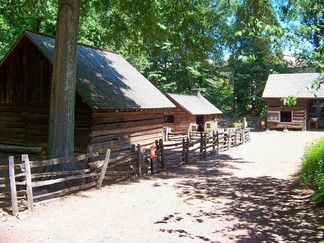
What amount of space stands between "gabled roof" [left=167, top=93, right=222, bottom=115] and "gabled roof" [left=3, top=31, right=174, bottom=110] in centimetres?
1122

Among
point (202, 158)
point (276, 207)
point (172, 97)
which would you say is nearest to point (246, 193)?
point (276, 207)

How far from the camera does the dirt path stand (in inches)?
263

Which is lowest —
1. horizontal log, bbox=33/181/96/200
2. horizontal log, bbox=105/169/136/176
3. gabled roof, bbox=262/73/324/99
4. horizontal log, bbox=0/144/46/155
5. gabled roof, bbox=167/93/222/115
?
horizontal log, bbox=33/181/96/200

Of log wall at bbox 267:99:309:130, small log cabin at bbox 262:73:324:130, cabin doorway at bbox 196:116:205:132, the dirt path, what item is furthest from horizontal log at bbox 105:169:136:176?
log wall at bbox 267:99:309:130

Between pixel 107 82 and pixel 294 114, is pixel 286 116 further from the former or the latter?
pixel 107 82

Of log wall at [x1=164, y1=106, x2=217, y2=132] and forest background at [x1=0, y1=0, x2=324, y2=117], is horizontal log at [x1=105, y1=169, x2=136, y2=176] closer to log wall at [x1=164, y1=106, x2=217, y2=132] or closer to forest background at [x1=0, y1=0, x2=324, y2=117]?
forest background at [x1=0, y1=0, x2=324, y2=117]

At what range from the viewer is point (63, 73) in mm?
10086

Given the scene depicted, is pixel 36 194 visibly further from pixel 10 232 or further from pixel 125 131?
pixel 125 131


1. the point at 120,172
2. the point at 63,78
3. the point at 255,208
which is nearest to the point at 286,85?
the point at 120,172

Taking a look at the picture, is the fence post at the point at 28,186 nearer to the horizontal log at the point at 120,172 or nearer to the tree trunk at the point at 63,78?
the tree trunk at the point at 63,78

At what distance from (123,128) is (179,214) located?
9.61 meters

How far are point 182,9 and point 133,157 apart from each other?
6844mm

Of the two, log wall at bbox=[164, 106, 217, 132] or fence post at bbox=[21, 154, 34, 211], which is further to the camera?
log wall at bbox=[164, 106, 217, 132]

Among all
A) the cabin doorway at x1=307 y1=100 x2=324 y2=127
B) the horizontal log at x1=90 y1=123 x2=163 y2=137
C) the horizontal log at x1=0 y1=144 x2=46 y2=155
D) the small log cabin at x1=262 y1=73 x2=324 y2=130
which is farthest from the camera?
the cabin doorway at x1=307 y1=100 x2=324 y2=127
